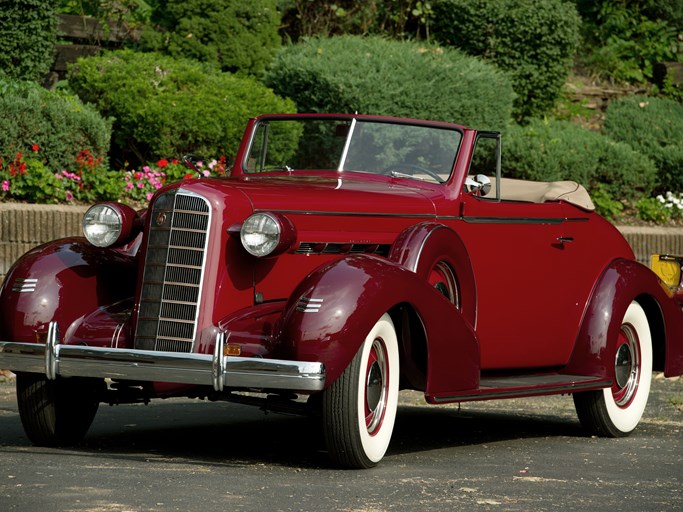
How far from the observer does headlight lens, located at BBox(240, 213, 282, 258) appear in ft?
19.7

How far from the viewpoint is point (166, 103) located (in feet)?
41.6

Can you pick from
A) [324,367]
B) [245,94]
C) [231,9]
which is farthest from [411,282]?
[231,9]

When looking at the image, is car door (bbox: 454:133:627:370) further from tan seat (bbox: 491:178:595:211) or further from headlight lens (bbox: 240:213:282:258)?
headlight lens (bbox: 240:213:282:258)

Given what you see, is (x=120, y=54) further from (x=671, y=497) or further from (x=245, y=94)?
(x=671, y=497)

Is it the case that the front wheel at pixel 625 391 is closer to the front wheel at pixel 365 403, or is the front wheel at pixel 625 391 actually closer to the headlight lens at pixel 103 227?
the front wheel at pixel 365 403

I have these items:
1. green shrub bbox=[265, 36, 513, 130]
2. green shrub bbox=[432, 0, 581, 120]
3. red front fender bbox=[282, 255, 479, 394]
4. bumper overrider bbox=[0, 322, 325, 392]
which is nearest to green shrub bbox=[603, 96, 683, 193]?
green shrub bbox=[432, 0, 581, 120]

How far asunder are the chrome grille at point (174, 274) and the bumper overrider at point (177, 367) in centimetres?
31

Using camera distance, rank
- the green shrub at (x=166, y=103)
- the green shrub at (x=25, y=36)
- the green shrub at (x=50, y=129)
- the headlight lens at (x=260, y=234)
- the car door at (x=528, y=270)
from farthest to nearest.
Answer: the green shrub at (x=25, y=36)
the green shrub at (x=166, y=103)
the green shrub at (x=50, y=129)
the car door at (x=528, y=270)
the headlight lens at (x=260, y=234)

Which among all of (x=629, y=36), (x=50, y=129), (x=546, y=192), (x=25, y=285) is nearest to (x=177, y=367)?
(x=25, y=285)

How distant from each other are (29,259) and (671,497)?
328cm

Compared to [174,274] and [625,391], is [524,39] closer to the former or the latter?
[625,391]

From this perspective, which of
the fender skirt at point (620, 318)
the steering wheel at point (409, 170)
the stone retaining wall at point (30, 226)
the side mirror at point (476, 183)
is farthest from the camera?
the stone retaining wall at point (30, 226)

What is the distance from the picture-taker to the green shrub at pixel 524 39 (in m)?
16.3

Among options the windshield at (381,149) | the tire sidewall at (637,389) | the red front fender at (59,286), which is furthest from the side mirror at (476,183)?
the red front fender at (59,286)
